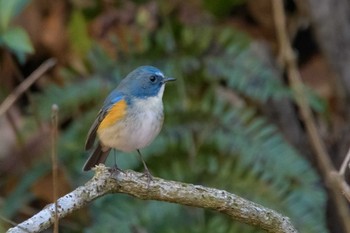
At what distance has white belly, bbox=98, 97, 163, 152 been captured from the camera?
12.5 ft

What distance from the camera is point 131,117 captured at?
3.95 m

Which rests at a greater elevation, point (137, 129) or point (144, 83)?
point (144, 83)

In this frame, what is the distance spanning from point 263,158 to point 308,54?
6.81 ft

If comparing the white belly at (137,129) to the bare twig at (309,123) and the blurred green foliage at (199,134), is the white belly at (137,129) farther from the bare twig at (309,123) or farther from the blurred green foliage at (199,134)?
A: the blurred green foliage at (199,134)

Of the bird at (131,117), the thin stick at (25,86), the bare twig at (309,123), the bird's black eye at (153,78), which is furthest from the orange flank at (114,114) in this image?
the bare twig at (309,123)

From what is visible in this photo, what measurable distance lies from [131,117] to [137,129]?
116mm

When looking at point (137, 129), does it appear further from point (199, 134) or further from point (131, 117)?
point (199, 134)

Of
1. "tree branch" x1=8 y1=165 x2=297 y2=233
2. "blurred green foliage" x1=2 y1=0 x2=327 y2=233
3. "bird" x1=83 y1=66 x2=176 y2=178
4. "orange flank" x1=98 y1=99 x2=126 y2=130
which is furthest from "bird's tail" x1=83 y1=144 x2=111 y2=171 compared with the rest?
"tree branch" x1=8 y1=165 x2=297 y2=233

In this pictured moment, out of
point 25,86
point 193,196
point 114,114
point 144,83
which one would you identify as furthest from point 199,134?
point 193,196

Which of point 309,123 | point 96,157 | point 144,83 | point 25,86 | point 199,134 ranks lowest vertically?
point 199,134

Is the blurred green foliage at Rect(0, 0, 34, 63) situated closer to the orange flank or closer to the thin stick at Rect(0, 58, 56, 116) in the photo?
the thin stick at Rect(0, 58, 56, 116)

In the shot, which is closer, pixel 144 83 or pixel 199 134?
pixel 144 83

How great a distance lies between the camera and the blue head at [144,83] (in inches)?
161

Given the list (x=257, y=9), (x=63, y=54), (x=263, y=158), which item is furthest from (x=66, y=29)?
(x=263, y=158)
